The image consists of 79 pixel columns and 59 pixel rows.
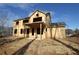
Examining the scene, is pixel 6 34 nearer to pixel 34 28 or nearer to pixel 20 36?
pixel 20 36

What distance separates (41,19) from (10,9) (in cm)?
57

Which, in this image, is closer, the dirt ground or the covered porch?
the dirt ground

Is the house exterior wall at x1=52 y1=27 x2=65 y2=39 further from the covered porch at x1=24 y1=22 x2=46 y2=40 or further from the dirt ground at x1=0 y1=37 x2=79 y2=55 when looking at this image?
the covered porch at x1=24 y1=22 x2=46 y2=40

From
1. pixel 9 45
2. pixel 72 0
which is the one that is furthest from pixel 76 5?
pixel 9 45

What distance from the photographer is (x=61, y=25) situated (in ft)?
12.1

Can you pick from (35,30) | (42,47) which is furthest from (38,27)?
(42,47)

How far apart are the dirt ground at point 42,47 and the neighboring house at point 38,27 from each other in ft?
0.30

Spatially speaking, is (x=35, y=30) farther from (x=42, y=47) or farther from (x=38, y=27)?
(x=42, y=47)

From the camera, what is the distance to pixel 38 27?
3752 millimetres

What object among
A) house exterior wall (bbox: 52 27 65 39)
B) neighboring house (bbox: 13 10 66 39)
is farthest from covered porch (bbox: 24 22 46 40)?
house exterior wall (bbox: 52 27 65 39)

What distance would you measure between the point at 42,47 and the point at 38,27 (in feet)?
1.18

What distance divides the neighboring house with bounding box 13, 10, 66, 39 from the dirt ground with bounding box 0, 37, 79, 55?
9 cm

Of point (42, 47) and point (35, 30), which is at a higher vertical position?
point (35, 30)

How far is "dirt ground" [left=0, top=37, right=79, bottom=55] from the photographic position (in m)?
3.62
